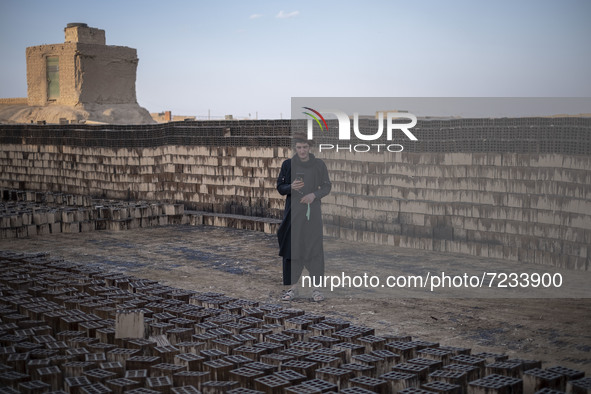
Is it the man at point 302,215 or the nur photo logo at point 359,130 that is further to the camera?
the nur photo logo at point 359,130

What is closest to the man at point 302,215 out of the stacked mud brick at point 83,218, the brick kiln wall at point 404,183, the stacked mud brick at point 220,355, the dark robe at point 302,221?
the dark robe at point 302,221

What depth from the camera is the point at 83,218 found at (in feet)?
48.2

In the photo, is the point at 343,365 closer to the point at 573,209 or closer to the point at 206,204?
the point at 573,209

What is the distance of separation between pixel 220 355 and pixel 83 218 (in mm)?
10657

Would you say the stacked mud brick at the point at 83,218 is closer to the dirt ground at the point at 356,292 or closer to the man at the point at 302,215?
the dirt ground at the point at 356,292

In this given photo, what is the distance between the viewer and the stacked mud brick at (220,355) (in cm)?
429

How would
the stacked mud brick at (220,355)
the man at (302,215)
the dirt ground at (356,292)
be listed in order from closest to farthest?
the stacked mud brick at (220,355) → the dirt ground at (356,292) → the man at (302,215)

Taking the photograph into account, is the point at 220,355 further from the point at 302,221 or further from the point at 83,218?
the point at 83,218

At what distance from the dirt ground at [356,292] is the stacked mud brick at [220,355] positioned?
3.75ft

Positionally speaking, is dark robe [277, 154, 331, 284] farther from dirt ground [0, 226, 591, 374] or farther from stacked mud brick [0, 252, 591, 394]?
stacked mud brick [0, 252, 591, 394]

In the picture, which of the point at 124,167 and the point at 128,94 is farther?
the point at 128,94

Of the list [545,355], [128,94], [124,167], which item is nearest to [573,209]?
[545,355]

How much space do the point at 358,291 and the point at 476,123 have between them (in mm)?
4071

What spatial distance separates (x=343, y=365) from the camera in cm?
468
